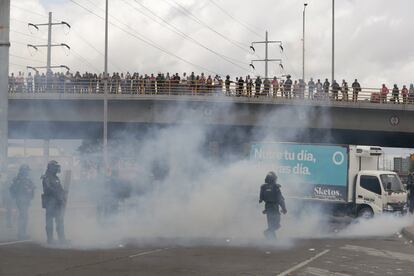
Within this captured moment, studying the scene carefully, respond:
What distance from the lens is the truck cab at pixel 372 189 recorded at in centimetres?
2069

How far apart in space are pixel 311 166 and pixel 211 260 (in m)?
11.9

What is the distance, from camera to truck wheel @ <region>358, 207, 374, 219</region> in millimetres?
20688

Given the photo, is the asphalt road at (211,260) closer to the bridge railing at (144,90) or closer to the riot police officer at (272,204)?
the riot police officer at (272,204)

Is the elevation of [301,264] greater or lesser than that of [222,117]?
lesser

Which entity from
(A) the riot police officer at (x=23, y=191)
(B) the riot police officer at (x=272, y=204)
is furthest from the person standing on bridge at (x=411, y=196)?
(A) the riot police officer at (x=23, y=191)

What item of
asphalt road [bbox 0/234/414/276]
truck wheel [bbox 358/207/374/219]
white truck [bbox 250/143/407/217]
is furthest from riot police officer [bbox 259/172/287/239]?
truck wheel [bbox 358/207/374/219]

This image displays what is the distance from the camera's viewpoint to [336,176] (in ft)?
70.6

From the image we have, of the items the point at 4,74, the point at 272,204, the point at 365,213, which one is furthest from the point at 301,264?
the point at 4,74

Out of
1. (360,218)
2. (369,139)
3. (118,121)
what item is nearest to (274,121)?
(360,218)

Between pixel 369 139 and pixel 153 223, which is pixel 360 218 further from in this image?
pixel 369 139

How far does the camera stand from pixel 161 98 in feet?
102

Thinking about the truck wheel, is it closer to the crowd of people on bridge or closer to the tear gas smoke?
the tear gas smoke

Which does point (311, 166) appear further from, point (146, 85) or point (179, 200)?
point (146, 85)

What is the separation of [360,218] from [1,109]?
12.2m
